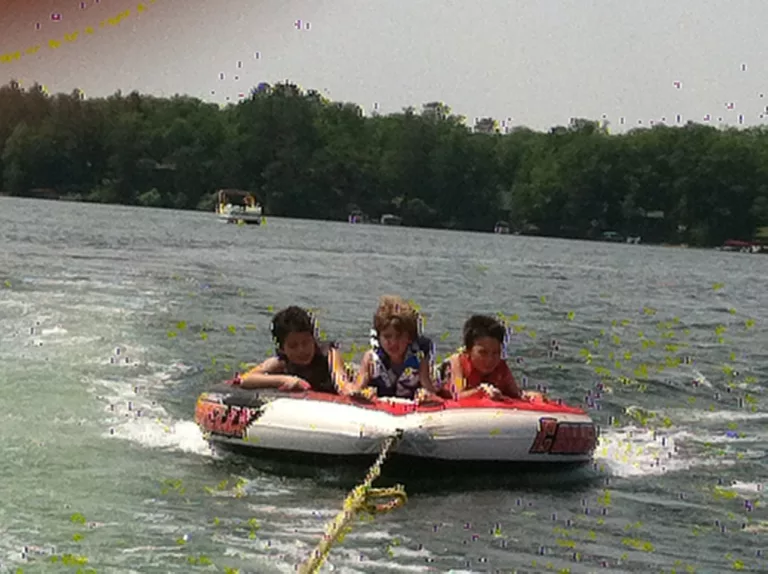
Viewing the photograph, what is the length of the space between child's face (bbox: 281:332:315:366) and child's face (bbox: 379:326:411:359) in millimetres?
666

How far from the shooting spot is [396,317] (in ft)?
37.4

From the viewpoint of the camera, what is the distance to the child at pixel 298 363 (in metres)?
11.6

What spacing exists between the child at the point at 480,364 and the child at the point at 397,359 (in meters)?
0.35

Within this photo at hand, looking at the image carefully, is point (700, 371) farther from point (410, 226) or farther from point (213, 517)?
point (410, 226)

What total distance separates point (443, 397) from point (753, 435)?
15.5 feet

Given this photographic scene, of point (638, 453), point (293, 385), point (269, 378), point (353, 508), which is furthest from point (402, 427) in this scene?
point (638, 453)

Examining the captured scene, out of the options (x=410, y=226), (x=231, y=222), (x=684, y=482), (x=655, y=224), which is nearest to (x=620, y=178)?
(x=655, y=224)

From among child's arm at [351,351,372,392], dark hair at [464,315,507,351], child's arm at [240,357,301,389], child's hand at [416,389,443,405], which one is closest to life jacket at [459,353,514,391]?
dark hair at [464,315,507,351]

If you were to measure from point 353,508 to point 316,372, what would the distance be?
420cm

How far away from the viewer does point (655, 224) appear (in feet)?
342

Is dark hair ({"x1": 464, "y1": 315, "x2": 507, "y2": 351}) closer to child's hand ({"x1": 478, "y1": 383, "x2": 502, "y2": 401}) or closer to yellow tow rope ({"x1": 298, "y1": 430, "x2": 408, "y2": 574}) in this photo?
child's hand ({"x1": 478, "y1": 383, "x2": 502, "y2": 401})

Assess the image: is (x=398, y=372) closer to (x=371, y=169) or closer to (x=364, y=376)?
(x=364, y=376)

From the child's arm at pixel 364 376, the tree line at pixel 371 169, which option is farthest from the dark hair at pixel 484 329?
the tree line at pixel 371 169

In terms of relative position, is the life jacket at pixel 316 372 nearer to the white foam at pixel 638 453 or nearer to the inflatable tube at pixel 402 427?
the inflatable tube at pixel 402 427
